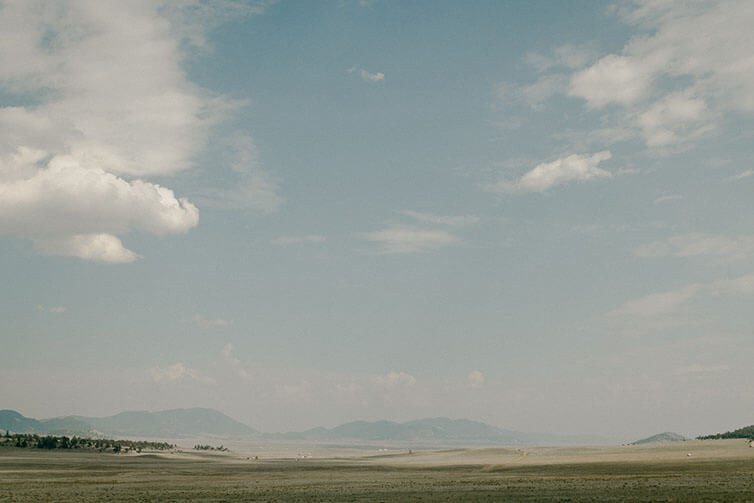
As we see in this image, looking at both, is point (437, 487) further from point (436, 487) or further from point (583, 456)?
point (583, 456)

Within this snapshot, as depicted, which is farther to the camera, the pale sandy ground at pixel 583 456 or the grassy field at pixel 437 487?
the pale sandy ground at pixel 583 456

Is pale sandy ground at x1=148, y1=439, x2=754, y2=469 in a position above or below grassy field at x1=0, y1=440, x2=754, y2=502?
below

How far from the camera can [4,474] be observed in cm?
8712

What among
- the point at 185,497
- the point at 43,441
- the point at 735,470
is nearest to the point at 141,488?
the point at 185,497

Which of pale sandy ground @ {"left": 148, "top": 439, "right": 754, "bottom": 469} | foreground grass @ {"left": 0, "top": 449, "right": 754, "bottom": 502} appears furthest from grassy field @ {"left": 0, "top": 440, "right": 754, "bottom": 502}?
pale sandy ground @ {"left": 148, "top": 439, "right": 754, "bottom": 469}

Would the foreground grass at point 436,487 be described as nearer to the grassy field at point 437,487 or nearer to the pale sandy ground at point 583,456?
the grassy field at point 437,487

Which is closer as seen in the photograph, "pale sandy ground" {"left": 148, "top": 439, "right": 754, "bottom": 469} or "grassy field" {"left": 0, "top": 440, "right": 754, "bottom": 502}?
"grassy field" {"left": 0, "top": 440, "right": 754, "bottom": 502}

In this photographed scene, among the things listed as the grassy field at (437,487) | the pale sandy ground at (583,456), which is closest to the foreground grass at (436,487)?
the grassy field at (437,487)

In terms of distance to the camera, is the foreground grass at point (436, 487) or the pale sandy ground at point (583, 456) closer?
the foreground grass at point (436, 487)

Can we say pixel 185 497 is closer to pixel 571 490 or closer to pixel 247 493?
pixel 247 493

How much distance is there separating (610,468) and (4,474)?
9243 cm

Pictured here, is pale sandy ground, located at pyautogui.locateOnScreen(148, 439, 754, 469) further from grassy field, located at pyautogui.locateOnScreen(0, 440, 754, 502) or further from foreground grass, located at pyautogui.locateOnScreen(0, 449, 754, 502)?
foreground grass, located at pyautogui.locateOnScreen(0, 449, 754, 502)

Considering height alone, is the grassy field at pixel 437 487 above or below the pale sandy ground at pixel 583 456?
above

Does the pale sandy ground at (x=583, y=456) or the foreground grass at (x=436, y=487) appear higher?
the foreground grass at (x=436, y=487)
